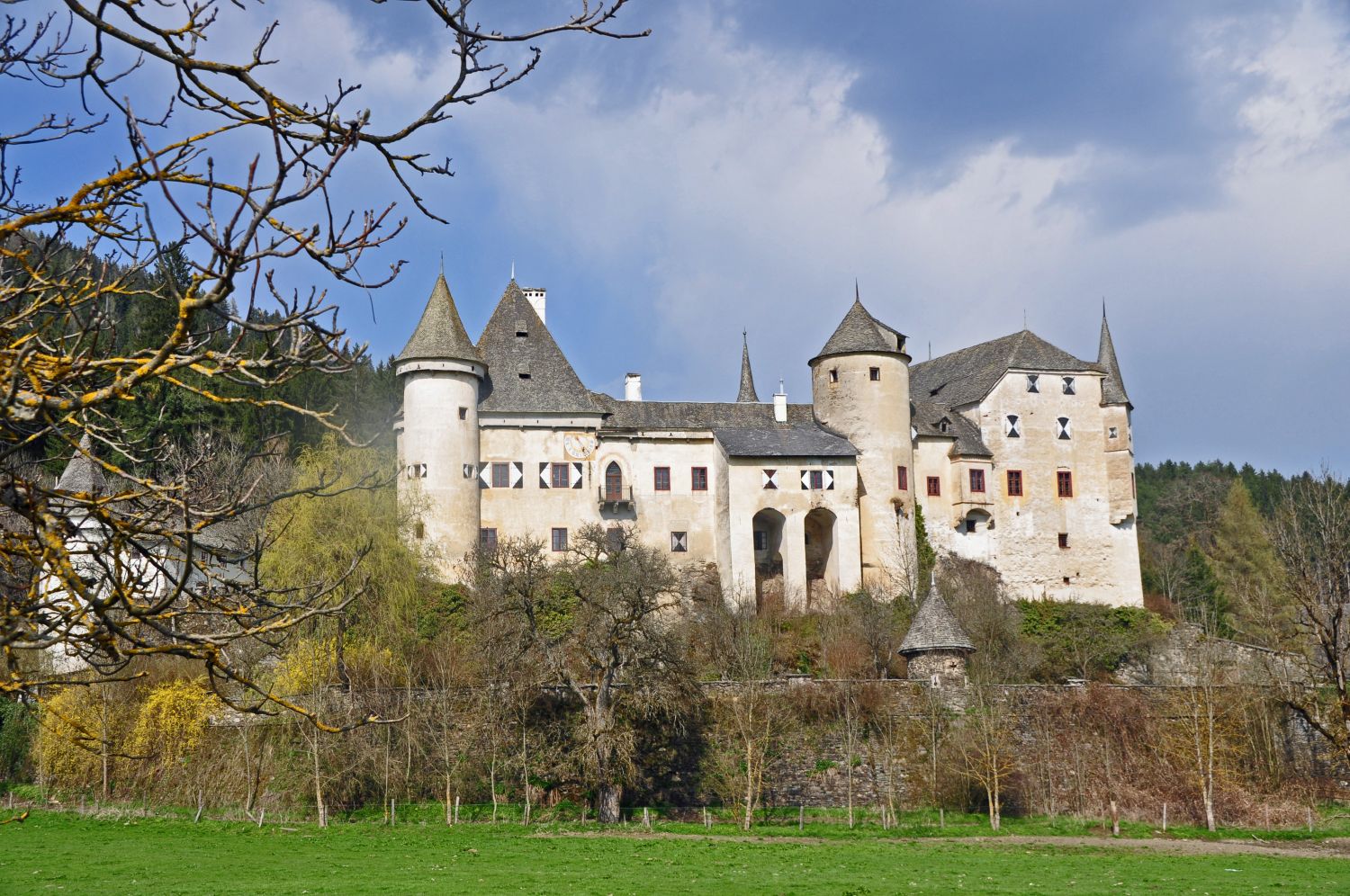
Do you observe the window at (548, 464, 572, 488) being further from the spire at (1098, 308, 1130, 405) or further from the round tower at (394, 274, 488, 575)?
the spire at (1098, 308, 1130, 405)

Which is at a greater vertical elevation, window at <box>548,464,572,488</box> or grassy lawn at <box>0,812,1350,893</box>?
window at <box>548,464,572,488</box>

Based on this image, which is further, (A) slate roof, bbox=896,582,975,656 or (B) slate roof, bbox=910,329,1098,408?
(B) slate roof, bbox=910,329,1098,408

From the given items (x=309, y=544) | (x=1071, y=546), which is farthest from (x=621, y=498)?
(x=1071, y=546)

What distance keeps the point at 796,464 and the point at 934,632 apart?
1256 cm

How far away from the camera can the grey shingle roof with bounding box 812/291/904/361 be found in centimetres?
5497

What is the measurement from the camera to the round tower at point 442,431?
1932 inches

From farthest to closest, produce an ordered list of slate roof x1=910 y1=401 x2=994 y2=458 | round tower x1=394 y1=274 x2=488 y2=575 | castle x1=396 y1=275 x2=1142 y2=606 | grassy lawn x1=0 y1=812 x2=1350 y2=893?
slate roof x1=910 y1=401 x2=994 y2=458 < castle x1=396 y1=275 x2=1142 y2=606 < round tower x1=394 y1=274 x2=488 y2=575 < grassy lawn x1=0 y1=812 x2=1350 y2=893

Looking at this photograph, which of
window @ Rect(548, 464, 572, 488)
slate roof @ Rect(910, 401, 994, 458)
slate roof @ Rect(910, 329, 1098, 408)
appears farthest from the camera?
slate roof @ Rect(910, 329, 1098, 408)

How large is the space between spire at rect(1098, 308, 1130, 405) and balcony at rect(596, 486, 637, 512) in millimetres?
21396

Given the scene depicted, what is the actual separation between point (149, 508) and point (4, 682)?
3.23ft

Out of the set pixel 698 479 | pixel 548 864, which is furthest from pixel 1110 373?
pixel 548 864

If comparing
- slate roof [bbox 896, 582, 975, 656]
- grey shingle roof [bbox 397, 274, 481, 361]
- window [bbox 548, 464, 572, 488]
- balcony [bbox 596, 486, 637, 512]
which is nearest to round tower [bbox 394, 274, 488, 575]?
grey shingle roof [bbox 397, 274, 481, 361]

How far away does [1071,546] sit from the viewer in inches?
2203

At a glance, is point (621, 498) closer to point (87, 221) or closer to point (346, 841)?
point (346, 841)
